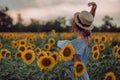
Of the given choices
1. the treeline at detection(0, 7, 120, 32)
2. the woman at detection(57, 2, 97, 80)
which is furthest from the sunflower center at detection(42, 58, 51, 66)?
the treeline at detection(0, 7, 120, 32)

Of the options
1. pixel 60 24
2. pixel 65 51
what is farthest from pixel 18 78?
pixel 60 24

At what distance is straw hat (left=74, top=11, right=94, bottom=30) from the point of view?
216 inches

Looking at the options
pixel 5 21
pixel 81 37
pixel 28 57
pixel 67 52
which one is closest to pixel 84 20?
pixel 81 37

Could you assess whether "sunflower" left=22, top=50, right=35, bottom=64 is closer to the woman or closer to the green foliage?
the green foliage

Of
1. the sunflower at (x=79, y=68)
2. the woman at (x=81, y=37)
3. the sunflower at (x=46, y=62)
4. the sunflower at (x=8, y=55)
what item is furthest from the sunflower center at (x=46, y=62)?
the sunflower at (x=8, y=55)

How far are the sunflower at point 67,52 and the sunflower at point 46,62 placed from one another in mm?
261

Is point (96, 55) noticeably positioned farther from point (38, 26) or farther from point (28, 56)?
point (38, 26)

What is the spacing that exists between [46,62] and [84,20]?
2.22ft

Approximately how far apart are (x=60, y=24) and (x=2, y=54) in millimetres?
29214

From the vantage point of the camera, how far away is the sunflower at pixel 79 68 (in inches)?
207

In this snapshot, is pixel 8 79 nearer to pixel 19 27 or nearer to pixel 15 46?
pixel 15 46

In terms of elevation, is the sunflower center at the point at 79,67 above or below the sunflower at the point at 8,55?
above

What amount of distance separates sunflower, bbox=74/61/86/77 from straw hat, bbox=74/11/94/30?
0.43 metres

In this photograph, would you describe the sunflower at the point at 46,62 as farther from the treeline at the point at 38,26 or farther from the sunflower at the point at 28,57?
the treeline at the point at 38,26
